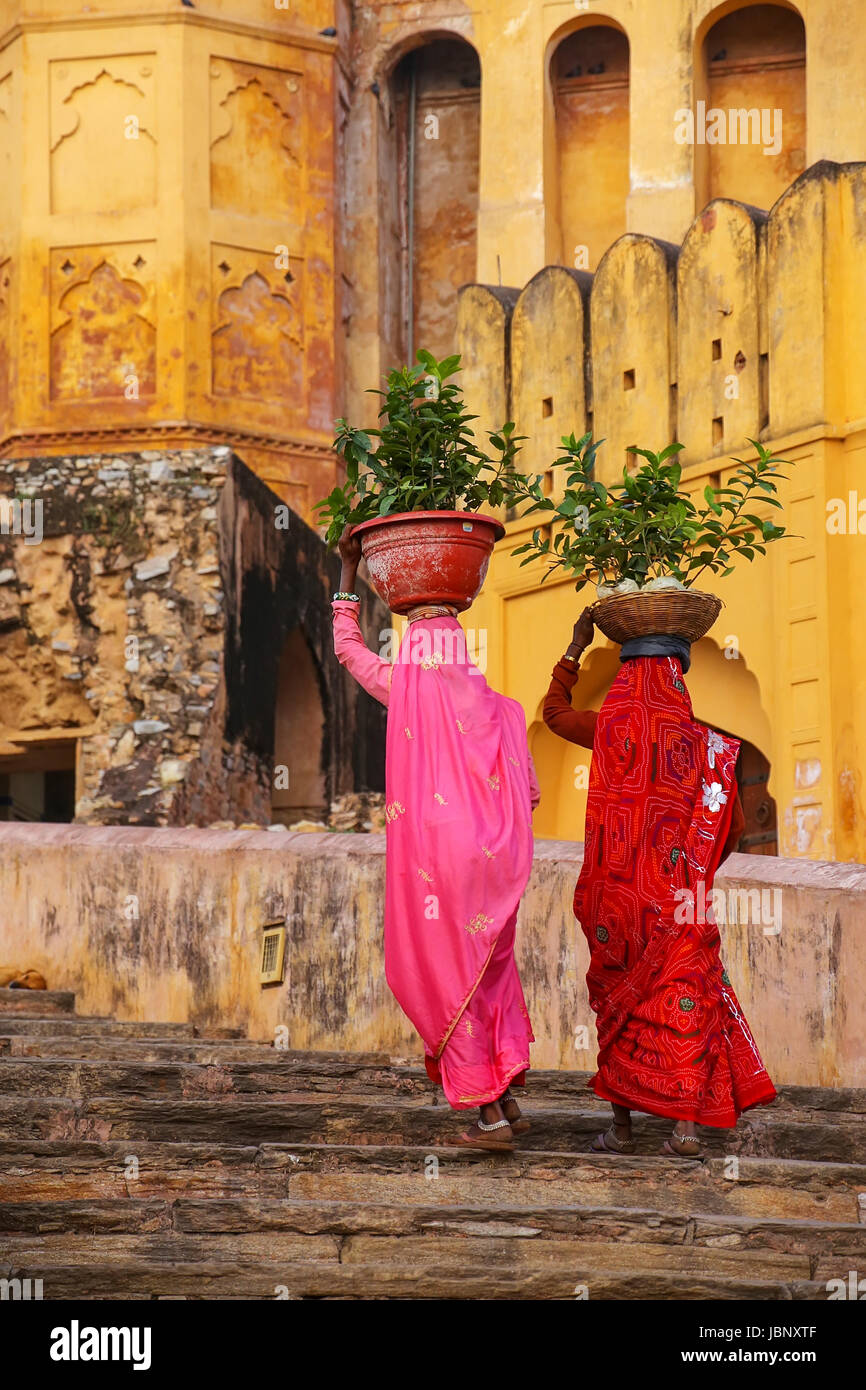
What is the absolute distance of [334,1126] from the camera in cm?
561

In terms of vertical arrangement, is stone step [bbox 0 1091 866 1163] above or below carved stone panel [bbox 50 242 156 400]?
below

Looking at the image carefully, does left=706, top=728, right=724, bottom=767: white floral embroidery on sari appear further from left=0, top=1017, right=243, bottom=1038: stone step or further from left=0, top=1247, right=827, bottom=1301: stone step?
left=0, top=1017, right=243, bottom=1038: stone step

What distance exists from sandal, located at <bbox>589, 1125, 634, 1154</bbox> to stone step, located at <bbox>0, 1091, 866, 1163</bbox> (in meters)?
0.04

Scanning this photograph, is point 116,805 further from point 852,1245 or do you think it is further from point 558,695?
point 852,1245

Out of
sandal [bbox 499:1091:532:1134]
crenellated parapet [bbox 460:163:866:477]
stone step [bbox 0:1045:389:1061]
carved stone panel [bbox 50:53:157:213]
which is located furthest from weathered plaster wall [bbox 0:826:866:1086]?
carved stone panel [bbox 50:53:157:213]

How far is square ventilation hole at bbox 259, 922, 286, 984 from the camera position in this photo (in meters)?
8.19

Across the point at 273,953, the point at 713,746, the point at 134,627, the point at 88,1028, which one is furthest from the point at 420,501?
the point at 134,627

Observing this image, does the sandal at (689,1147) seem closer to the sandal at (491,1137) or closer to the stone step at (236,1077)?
the sandal at (491,1137)

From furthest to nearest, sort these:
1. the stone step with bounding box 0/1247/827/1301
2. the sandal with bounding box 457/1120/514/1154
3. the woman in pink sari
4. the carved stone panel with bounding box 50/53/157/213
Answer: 1. the carved stone panel with bounding box 50/53/157/213
2. the woman in pink sari
3. the sandal with bounding box 457/1120/514/1154
4. the stone step with bounding box 0/1247/827/1301

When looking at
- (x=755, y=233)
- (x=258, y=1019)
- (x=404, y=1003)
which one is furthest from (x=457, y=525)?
(x=755, y=233)

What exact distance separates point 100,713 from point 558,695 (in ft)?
20.9

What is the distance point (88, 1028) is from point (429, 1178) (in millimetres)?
2664

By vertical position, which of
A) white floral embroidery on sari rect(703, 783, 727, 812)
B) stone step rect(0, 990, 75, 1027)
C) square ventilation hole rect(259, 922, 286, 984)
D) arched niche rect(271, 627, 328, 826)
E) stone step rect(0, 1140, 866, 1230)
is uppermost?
arched niche rect(271, 627, 328, 826)

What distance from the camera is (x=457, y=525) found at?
5715 mm
